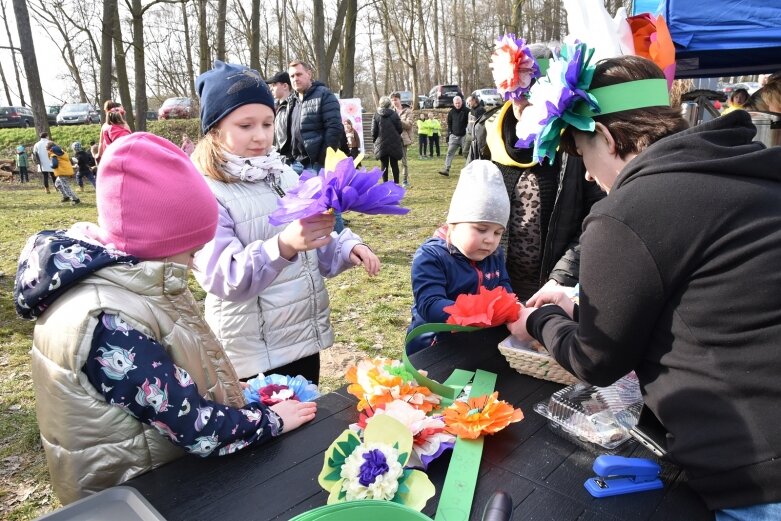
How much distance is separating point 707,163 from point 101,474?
4.74 ft

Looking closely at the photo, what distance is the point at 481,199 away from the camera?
221 cm

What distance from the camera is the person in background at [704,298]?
39.9 inches

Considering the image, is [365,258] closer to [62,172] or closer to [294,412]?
[294,412]

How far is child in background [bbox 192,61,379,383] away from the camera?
1852 millimetres

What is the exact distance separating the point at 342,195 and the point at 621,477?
92 cm

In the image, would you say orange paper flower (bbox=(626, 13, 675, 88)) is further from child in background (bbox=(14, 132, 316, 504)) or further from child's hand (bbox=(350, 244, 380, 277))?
child in background (bbox=(14, 132, 316, 504))

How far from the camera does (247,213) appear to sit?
1.98 m

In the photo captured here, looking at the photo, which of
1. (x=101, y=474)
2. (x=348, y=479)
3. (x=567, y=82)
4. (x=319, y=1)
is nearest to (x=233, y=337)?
(x=101, y=474)

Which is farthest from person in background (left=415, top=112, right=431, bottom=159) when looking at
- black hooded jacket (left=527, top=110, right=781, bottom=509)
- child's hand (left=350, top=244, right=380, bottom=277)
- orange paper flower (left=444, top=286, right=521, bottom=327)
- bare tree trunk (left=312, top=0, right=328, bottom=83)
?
black hooded jacket (left=527, top=110, right=781, bottom=509)

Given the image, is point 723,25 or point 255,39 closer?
point 723,25

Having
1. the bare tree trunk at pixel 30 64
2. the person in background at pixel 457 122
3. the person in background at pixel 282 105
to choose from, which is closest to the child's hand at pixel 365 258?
the person in background at pixel 282 105

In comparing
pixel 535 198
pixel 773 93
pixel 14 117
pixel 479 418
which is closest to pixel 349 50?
pixel 773 93

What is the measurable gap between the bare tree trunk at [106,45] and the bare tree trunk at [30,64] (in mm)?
2789

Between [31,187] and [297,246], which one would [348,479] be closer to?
[297,246]
